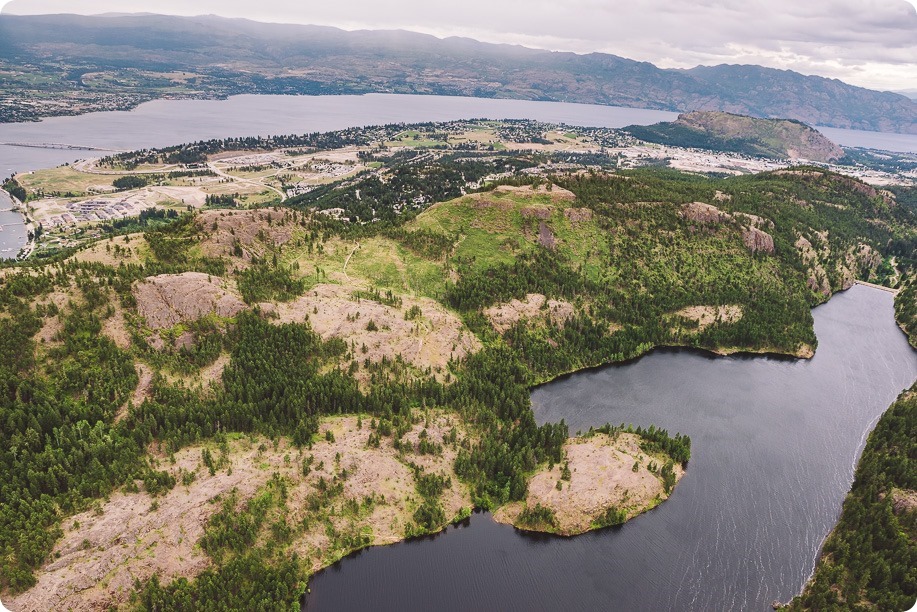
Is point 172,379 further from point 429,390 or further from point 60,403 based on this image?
point 429,390

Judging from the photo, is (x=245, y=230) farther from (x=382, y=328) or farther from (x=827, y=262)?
(x=827, y=262)

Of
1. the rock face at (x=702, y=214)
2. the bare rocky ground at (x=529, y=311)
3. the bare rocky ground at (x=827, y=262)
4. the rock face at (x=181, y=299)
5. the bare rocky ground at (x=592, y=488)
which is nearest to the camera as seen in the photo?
the bare rocky ground at (x=592, y=488)

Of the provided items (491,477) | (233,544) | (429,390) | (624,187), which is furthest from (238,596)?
(624,187)

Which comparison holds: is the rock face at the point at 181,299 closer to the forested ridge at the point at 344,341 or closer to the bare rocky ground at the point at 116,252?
the forested ridge at the point at 344,341

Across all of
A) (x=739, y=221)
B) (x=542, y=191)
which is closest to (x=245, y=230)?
(x=542, y=191)

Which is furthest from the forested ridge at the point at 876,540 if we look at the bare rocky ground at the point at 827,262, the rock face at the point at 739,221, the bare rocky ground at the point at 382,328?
the bare rocky ground at the point at 827,262
